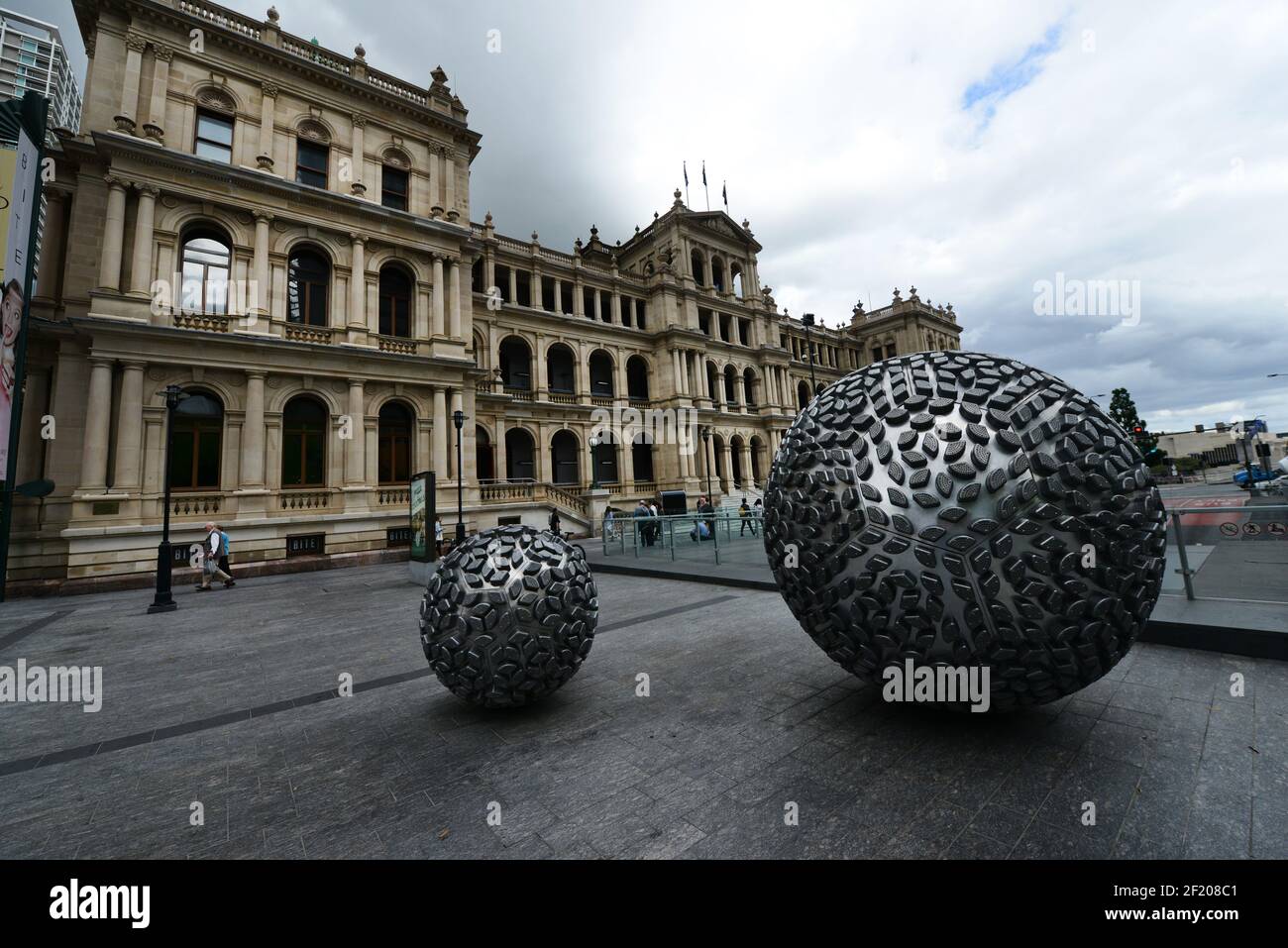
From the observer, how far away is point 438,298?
2095 centimetres

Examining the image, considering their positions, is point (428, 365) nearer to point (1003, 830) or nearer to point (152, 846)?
point (152, 846)

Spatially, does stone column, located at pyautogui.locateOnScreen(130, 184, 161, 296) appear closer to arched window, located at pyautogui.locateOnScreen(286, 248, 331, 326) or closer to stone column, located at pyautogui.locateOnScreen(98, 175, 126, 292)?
stone column, located at pyautogui.locateOnScreen(98, 175, 126, 292)

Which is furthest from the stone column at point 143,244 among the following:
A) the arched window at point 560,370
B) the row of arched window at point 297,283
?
the arched window at point 560,370

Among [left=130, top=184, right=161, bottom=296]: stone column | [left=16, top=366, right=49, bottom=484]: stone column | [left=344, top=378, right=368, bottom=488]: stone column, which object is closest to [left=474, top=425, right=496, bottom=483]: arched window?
[left=344, top=378, right=368, bottom=488]: stone column

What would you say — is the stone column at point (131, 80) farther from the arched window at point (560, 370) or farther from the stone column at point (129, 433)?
the arched window at point (560, 370)

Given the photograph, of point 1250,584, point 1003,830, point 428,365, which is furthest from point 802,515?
point 428,365

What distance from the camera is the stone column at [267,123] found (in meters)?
18.1

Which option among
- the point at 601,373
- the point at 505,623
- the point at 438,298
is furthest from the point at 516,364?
the point at 505,623

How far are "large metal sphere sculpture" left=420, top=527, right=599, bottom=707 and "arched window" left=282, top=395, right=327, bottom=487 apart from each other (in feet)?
57.7

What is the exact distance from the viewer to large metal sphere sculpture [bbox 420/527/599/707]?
12.2ft

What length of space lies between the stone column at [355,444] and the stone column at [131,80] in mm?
9888

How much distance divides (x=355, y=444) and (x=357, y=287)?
6.15m

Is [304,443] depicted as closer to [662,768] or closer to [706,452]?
[662,768]
